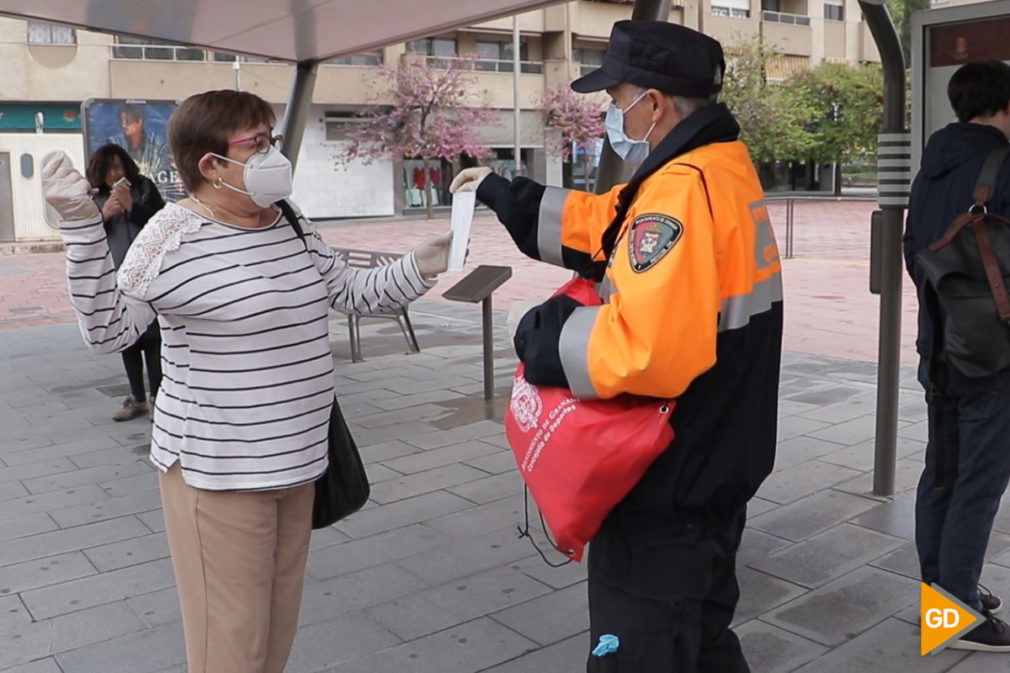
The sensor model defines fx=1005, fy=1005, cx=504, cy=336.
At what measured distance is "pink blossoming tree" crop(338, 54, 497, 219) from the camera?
111ft

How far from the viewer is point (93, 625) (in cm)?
364

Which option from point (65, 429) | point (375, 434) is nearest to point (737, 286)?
point (375, 434)

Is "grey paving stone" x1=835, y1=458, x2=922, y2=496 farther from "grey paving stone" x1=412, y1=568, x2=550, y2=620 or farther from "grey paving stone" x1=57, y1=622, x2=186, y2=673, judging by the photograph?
"grey paving stone" x1=57, y1=622, x2=186, y2=673

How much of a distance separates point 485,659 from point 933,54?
122 inches

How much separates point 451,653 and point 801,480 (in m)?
2.50

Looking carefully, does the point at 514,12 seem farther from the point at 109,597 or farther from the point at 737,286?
the point at 737,286

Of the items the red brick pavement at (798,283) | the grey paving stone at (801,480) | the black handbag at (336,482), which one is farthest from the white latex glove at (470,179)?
the red brick pavement at (798,283)

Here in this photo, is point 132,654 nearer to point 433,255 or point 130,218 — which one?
point 433,255

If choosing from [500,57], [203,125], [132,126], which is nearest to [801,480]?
[203,125]

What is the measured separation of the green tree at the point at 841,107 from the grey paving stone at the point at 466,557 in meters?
38.6

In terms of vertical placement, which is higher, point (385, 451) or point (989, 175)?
point (989, 175)

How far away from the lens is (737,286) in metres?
1.95

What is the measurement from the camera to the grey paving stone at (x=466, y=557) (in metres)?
4.07

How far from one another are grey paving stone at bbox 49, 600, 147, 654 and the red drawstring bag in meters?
2.19
